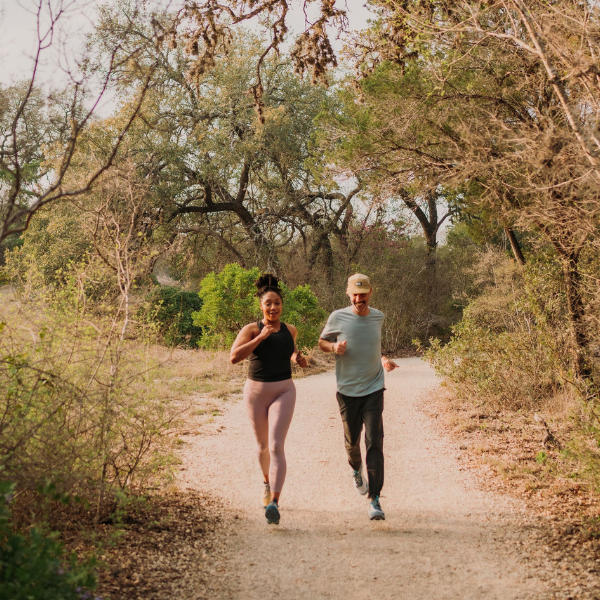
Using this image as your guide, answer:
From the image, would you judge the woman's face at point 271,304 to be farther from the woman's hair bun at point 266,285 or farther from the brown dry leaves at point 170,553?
the brown dry leaves at point 170,553

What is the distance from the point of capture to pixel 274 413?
15.3 feet

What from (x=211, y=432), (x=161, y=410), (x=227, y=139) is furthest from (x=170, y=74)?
(x=161, y=410)

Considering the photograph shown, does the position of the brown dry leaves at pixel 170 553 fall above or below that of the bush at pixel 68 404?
below

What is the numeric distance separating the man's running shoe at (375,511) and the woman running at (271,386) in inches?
29.6

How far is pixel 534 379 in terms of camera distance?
829 cm

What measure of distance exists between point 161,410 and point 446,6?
6050 millimetres

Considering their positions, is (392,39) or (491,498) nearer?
(491,498)

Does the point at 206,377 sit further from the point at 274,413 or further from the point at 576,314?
the point at 274,413

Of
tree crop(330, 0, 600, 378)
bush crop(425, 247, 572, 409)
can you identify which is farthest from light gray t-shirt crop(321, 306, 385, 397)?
bush crop(425, 247, 572, 409)

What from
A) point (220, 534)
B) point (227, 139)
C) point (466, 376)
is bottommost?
point (220, 534)

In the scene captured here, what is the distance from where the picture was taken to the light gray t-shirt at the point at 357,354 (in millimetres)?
4902

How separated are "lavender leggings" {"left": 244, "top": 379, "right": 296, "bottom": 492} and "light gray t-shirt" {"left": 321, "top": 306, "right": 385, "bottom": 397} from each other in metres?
0.47

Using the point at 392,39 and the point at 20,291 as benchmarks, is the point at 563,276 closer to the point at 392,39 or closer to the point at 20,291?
the point at 392,39

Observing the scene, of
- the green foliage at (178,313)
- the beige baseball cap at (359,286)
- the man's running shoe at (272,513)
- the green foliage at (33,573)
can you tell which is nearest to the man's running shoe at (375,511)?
the man's running shoe at (272,513)
